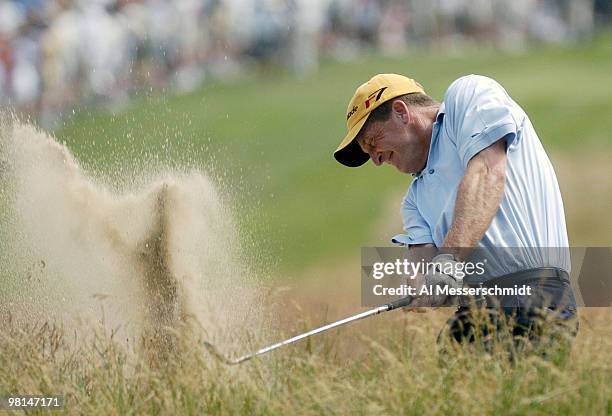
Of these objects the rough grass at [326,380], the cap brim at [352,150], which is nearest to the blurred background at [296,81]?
the cap brim at [352,150]

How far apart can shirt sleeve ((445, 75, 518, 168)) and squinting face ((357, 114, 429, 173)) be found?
229 millimetres

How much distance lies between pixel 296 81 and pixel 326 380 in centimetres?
Result: 2011

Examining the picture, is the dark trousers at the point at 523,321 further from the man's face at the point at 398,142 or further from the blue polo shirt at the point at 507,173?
the man's face at the point at 398,142

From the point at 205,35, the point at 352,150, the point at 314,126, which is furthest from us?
the point at 314,126

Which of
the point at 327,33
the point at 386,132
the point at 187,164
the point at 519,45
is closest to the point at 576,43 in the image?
the point at 519,45

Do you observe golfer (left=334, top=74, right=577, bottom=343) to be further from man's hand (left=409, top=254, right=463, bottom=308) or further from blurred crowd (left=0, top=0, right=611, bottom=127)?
blurred crowd (left=0, top=0, right=611, bottom=127)

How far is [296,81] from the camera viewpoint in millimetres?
24625

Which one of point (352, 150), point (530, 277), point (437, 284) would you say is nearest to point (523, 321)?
point (530, 277)

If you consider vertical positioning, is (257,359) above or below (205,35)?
below

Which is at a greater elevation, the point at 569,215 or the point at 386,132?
the point at 569,215

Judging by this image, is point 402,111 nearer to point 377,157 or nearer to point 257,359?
point 377,157

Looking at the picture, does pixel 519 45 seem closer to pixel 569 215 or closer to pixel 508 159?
pixel 569 215

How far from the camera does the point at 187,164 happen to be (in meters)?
7.66

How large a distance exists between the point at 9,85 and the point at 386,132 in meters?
15.0
